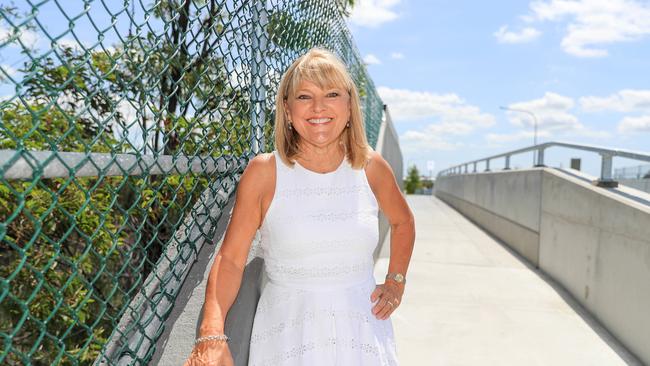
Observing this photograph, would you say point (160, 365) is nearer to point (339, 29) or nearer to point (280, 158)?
point (280, 158)

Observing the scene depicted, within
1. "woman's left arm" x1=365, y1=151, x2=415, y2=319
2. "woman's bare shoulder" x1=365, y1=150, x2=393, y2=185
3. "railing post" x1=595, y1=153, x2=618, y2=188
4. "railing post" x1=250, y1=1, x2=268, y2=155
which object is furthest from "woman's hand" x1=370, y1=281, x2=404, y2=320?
"railing post" x1=595, y1=153, x2=618, y2=188

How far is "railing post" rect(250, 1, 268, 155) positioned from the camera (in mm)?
2531

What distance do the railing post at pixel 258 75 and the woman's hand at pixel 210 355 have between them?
1.19 metres

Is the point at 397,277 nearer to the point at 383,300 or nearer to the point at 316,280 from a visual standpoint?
the point at 383,300

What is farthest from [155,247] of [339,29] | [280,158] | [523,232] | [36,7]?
[523,232]

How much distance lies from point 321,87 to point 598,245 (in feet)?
12.7

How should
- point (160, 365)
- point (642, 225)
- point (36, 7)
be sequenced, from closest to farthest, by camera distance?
point (36, 7), point (160, 365), point (642, 225)

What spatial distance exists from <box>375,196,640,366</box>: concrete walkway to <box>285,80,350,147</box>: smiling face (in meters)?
2.33

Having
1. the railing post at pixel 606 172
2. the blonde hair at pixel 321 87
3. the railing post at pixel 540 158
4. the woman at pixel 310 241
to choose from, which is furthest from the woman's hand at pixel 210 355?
the railing post at pixel 540 158

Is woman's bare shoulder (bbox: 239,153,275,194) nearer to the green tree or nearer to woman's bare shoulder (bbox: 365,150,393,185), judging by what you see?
woman's bare shoulder (bbox: 365,150,393,185)

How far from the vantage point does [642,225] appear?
3.76 meters

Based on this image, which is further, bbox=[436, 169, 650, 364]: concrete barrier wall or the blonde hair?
bbox=[436, 169, 650, 364]: concrete barrier wall

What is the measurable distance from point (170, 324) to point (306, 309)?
0.55 m

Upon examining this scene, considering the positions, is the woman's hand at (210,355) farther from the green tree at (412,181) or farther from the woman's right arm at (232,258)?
the green tree at (412,181)
